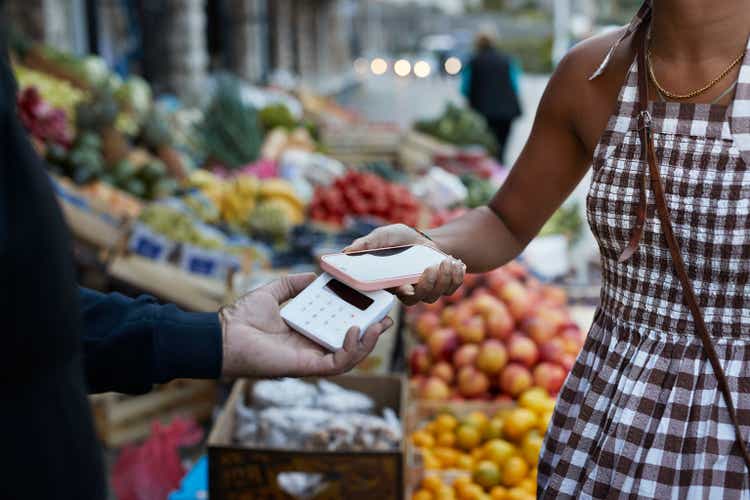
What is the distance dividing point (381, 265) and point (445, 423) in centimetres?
183

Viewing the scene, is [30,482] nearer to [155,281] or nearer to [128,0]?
[155,281]

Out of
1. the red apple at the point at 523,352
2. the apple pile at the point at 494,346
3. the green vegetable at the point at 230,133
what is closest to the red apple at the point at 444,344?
the apple pile at the point at 494,346

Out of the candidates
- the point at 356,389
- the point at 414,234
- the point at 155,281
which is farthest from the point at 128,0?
the point at 414,234

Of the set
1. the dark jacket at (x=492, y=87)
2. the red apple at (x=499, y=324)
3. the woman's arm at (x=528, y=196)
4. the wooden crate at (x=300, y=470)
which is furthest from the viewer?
the dark jacket at (x=492, y=87)

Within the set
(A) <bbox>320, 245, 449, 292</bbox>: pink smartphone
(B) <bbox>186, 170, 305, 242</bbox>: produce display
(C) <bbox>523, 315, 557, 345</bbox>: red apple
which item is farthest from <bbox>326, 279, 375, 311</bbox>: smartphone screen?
(B) <bbox>186, 170, 305, 242</bbox>: produce display

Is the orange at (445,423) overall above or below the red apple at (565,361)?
below

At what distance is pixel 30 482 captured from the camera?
89 cm

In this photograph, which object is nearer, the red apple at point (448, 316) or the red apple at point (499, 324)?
the red apple at point (499, 324)

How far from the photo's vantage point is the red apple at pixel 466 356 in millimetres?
3629

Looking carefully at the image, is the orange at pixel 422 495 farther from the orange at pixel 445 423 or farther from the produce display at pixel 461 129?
the produce display at pixel 461 129

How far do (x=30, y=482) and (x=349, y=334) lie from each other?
0.66 m

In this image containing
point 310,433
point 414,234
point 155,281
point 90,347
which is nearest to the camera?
point 90,347

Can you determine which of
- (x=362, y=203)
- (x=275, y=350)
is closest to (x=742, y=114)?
(x=275, y=350)

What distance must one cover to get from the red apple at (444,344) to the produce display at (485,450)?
1.24ft
